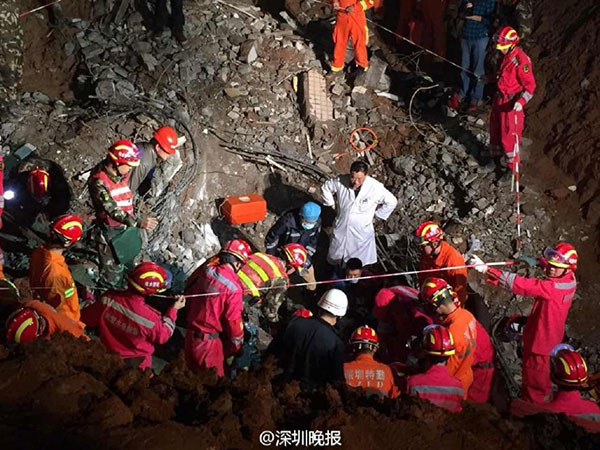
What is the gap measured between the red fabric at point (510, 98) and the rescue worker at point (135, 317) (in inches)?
217

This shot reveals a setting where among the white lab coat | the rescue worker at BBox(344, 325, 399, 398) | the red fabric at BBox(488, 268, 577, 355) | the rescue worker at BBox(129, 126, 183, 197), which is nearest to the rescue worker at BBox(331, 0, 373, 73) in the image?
the white lab coat

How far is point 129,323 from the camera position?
5.36m

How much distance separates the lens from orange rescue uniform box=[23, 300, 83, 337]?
4984mm

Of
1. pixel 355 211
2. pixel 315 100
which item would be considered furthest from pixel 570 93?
pixel 355 211

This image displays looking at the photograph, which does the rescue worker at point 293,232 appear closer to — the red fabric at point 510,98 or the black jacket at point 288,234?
the black jacket at point 288,234

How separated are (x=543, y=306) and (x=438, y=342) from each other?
179 cm

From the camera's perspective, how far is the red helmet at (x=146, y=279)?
5262 mm

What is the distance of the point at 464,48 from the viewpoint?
10.4 metres

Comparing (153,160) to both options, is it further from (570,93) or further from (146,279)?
(570,93)

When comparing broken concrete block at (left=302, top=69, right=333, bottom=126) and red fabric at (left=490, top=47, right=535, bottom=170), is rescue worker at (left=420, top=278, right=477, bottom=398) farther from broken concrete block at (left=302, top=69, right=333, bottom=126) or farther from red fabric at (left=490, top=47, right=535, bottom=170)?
broken concrete block at (left=302, top=69, right=333, bottom=126)

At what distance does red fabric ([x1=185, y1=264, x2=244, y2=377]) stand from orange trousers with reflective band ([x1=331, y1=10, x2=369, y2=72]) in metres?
5.51

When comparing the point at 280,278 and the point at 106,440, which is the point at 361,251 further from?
the point at 106,440

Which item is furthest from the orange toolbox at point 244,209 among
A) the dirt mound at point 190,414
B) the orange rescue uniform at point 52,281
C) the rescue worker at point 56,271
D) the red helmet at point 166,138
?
the dirt mound at point 190,414

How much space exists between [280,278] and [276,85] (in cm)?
439
